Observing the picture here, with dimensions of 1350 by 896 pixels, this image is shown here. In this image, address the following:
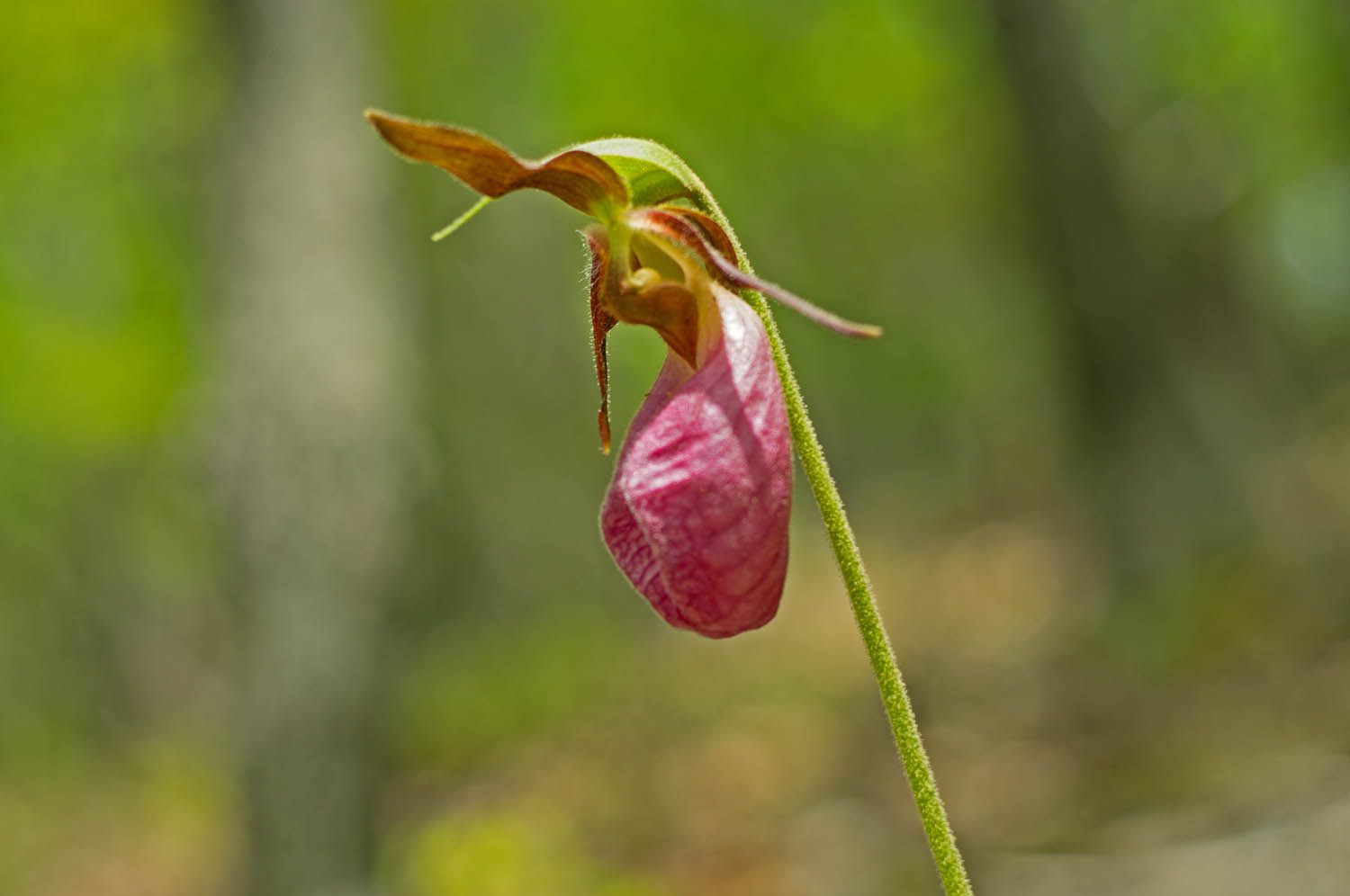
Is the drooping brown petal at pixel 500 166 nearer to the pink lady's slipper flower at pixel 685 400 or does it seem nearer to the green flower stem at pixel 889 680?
the pink lady's slipper flower at pixel 685 400

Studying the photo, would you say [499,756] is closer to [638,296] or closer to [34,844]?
[34,844]

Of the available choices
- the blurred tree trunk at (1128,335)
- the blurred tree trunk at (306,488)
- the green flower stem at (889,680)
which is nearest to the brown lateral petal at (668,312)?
the green flower stem at (889,680)

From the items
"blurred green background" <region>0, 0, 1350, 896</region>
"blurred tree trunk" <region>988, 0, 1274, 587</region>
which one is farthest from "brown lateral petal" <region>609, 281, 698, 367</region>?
"blurred tree trunk" <region>988, 0, 1274, 587</region>

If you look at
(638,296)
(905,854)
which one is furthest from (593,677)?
(638,296)

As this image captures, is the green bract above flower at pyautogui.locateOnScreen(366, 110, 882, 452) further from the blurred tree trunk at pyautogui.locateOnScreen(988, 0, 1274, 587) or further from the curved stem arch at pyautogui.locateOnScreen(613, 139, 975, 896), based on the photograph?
the blurred tree trunk at pyautogui.locateOnScreen(988, 0, 1274, 587)

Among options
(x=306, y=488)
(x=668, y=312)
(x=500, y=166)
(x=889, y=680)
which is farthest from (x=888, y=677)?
(x=306, y=488)

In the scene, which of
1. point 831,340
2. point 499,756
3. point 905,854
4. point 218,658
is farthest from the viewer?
point 831,340

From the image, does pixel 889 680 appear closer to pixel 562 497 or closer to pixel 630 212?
pixel 630 212
